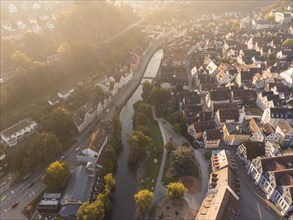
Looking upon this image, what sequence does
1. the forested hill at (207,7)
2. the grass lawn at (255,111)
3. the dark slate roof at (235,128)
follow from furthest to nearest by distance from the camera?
1. the forested hill at (207,7)
2. the grass lawn at (255,111)
3. the dark slate roof at (235,128)

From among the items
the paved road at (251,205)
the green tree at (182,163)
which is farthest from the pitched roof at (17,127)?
the paved road at (251,205)

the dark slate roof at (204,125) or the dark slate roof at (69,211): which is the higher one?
the dark slate roof at (69,211)

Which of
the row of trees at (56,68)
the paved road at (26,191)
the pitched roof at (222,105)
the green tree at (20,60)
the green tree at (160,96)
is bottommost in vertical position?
the pitched roof at (222,105)

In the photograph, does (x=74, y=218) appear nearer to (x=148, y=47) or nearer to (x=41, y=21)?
(x=148, y=47)

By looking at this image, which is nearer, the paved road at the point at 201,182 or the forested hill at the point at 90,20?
the paved road at the point at 201,182

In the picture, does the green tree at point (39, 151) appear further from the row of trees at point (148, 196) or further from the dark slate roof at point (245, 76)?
the dark slate roof at point (245, 76)

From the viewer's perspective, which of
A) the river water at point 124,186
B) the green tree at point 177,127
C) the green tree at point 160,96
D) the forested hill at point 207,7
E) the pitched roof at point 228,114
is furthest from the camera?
the forested hill at point 207,7

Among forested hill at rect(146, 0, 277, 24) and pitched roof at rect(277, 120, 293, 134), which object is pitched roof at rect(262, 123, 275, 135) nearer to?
pitched roof at rect(277, 120, 293, 134)

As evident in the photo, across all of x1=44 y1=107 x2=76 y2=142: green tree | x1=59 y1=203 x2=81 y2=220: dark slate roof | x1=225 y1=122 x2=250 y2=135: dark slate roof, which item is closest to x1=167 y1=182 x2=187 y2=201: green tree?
x1=59 y1=203 x2=81 y2=220: dark slate roof
